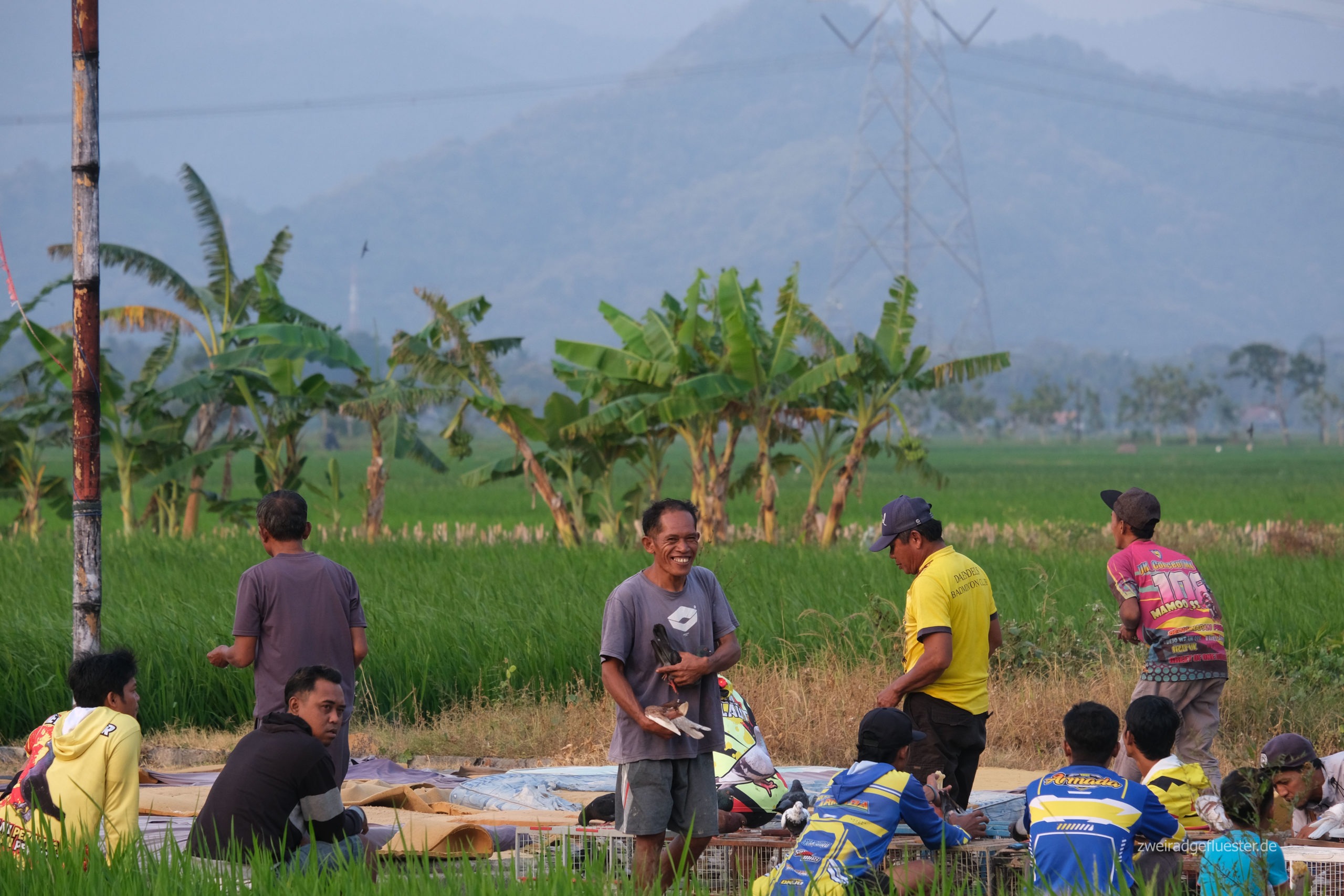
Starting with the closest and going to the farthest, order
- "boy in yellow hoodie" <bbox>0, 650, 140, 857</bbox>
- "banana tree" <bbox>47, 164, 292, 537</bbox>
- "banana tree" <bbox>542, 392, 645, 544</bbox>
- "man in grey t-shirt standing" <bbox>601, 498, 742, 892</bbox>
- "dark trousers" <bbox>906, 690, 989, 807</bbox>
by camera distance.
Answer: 1. "man in grey t-shirt standing" <bbox>601, 498, 742, 892</bbox>
2. "boy in yellow hoodie" <bbox>0, 650, 140, 857</bbox>
3. "dark trousers" <bbox>906, 690, 989, 807</bbox>
4. "banana tree" <bbox>542, 392, 645, 544</bbox>
5. "banana tree" <bbox>47, 164, 292, 537</bbox>

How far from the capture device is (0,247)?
5750 mm

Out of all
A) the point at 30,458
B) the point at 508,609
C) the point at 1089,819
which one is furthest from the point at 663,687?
the point at 30,458

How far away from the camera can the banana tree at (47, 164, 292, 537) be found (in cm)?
1845

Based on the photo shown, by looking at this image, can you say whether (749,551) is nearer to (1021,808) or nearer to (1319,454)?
(1021,808)

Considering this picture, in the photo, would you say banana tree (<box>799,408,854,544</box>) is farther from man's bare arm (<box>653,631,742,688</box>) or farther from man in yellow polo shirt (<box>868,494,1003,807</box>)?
man's bare arm (<box>653,631,742,688</box>)

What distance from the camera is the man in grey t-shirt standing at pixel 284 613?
17.4ft

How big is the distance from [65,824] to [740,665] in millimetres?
5154

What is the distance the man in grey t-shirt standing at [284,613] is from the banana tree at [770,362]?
31.6 ft

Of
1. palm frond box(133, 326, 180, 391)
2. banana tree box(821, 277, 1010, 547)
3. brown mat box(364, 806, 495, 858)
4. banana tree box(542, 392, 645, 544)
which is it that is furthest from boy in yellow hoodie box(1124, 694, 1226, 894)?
palm frond box(133, 326, 180, 391)

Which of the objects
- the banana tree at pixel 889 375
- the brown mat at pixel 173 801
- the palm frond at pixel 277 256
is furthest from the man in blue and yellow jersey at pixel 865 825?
the palm frond at pixel 277 256

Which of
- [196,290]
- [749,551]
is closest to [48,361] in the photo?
[196,290]

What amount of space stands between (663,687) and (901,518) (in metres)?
1.20

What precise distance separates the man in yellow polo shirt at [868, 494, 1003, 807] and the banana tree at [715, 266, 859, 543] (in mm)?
9435

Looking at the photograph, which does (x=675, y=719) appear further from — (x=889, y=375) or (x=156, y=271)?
(x=156, y=271)
